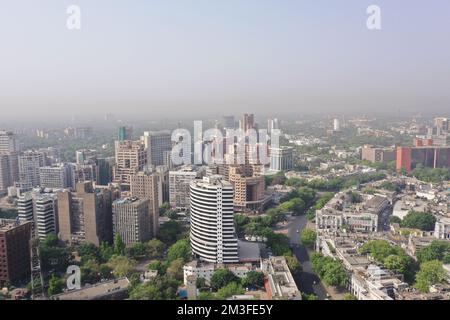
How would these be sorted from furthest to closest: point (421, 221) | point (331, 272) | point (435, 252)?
point (421, 221) < point (435, 252) < point (331, 272)

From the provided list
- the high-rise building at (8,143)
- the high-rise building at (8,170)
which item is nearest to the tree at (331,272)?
the high-rise building at (8,170)

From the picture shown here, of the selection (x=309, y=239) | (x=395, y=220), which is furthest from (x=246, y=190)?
(x=395, y=220)

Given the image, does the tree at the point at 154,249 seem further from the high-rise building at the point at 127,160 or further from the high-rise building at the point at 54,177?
the high-rise building at the point at 54,177

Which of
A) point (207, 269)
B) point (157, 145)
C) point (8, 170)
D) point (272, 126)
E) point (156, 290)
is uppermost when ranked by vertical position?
point (272, 126)

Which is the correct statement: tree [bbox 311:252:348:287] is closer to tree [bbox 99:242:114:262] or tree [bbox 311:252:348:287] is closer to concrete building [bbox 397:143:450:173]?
tree [bbox 99:242:114:262]

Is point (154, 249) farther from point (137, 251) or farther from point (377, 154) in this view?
point (377, 154)

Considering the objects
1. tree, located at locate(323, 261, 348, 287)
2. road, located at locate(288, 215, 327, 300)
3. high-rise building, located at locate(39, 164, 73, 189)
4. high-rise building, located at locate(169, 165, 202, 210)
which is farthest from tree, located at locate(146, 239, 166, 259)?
high-rise building, located at locate(39, 164, 73, 189)
